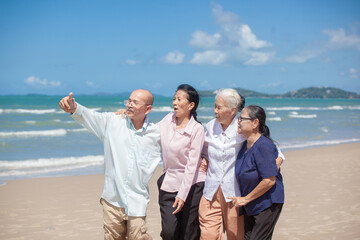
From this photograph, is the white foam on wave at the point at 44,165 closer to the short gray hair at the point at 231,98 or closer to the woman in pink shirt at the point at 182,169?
the woman in pink shirt at the point at 182,169

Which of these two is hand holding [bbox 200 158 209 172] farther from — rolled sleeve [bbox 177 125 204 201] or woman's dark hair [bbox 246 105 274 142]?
woman's dark hair [bbox 246 105 274 142]

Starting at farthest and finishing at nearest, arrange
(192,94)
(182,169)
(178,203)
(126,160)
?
(192,94)
(182,169)
(178,203)
(126,160)

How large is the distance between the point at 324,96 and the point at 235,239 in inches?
5740

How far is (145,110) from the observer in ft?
11.9

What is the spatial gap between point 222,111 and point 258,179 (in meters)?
0.72

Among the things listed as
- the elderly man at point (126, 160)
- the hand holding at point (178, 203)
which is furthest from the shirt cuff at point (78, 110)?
the hand holding at point (178, 203)

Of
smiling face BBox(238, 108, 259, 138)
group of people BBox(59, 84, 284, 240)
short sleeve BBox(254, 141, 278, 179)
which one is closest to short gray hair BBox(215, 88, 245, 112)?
group of people BBox(59, 84, 284, 240)

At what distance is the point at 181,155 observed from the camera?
366 centimetres

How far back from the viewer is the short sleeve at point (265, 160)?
10.6 feet

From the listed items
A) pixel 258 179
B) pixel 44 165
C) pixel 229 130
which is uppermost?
pixel 229 130

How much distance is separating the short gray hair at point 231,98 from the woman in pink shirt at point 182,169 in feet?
1.00

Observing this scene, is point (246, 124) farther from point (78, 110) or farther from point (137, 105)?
point (78, 110)

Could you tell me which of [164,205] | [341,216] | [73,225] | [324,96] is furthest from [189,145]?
[324,96]

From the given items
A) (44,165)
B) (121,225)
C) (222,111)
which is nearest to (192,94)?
(222,111)
